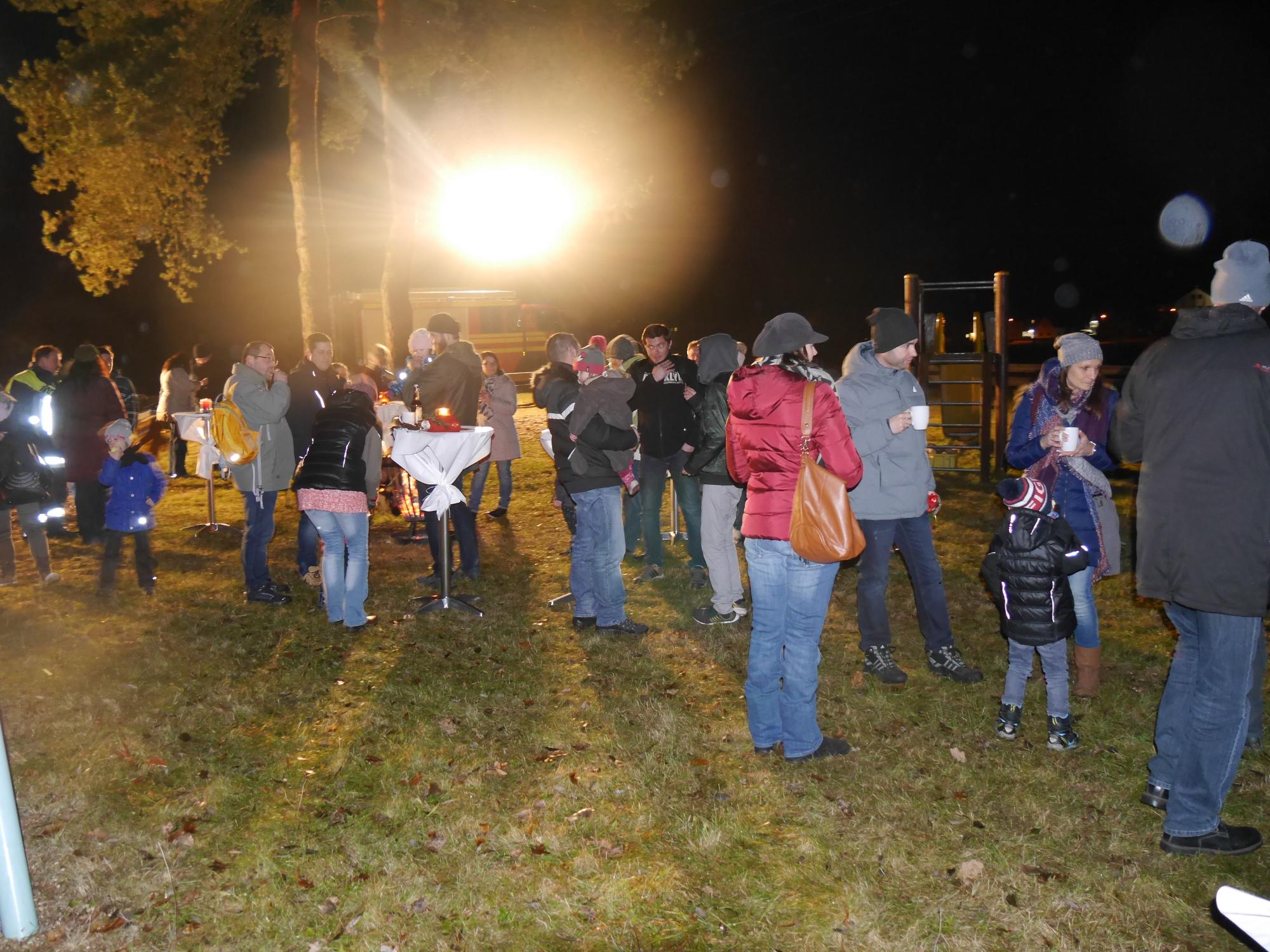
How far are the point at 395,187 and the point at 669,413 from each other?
10929 millimetres

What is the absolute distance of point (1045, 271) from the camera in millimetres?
40906

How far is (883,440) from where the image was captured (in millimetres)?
5297

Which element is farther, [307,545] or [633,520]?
[633,520]

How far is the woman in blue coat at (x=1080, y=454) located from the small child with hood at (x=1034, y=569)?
263mm

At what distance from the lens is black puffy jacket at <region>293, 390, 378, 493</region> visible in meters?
6.50

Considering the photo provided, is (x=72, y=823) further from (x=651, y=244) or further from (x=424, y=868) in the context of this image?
(x=651, y=244)

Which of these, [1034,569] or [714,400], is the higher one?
[714,400]

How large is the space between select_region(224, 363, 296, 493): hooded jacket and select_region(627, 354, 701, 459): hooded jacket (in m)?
2.85

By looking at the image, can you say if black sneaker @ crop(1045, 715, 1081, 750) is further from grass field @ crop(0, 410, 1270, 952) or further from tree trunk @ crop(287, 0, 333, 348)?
tree trunk @ crop(287, 0, 333, 348)

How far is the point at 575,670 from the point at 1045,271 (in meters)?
40.5

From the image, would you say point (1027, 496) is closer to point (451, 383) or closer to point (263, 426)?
point (451, 383)

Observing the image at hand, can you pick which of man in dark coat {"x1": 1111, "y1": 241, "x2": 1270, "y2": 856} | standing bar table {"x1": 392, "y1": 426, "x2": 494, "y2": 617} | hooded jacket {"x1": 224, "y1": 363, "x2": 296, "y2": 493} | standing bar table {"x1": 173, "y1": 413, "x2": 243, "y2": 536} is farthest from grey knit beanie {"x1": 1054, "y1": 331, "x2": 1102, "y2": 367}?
standing bar table {"x1": 173, "y1": 413, "x2": 243, "y2": 536}

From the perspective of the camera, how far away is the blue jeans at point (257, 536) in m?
7.59

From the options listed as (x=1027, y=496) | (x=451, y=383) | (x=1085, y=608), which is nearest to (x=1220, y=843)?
(x=1085, y=608)
